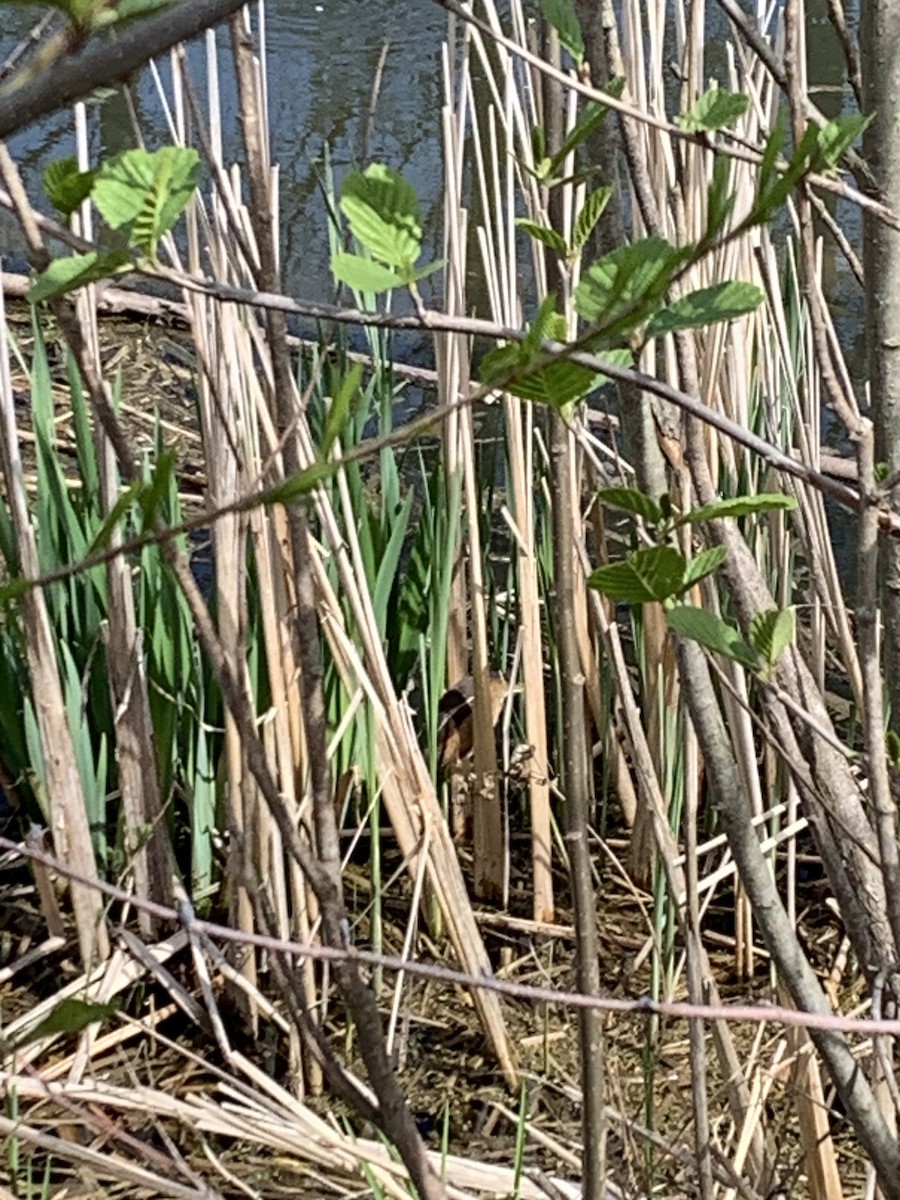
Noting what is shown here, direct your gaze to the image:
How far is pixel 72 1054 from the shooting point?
1.52 metres

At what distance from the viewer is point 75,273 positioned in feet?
1.46

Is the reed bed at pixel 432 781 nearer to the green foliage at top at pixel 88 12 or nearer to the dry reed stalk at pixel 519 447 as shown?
the dry reed stalk at pixel 519 447

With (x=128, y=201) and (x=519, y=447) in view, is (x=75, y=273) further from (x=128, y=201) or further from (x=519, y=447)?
(x=519, y=447)

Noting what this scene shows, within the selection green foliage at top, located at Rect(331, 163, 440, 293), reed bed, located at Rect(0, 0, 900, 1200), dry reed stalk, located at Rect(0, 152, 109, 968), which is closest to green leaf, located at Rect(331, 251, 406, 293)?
green foliage at top, located at Rect(331, 163, 440, 293)

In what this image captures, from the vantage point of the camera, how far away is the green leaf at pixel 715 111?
0.65 m

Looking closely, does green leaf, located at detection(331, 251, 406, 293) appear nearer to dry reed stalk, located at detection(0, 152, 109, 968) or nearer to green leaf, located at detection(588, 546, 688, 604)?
green leaf, located at detection(588, 546, 688, 604)

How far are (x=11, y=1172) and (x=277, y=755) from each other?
1.42 ft

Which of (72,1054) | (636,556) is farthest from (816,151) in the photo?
(72,1054)

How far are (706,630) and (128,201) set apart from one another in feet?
1.08

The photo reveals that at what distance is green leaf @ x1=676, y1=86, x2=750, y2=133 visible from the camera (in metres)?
0.65

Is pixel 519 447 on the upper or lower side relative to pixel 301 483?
lower

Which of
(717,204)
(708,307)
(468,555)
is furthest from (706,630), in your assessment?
(468,555)

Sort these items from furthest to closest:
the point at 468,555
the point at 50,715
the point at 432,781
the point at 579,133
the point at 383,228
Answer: the point at 468,555 < the point at 432,781 < the point at 50,715 < the point at 579,133 < the point at 383,228

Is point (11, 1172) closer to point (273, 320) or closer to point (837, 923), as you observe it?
point (273, 320)
